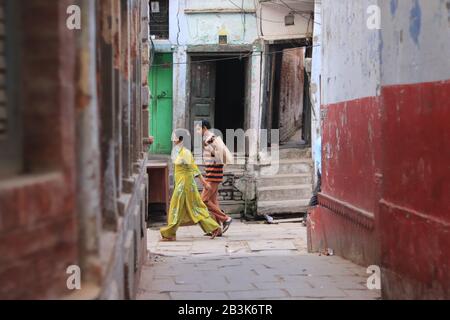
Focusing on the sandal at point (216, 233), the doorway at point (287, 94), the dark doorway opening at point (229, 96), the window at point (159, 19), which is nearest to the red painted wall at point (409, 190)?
the sandal at point (216, 233)

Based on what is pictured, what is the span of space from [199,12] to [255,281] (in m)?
11.4

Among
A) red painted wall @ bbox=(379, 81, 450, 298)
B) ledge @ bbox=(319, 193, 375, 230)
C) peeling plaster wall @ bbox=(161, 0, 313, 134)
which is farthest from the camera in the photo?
peeling plaster wall @ bbox=(161, 0, 313, 134)

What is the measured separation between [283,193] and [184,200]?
4670mm

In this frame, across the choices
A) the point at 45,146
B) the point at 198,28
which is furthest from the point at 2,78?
the point at 198,28

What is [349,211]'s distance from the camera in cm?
708

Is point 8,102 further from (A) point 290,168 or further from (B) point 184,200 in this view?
(A) point 290,168

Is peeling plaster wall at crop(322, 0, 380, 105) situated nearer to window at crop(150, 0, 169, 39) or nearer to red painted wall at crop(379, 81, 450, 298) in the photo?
red painted wall at crop(379, 81, 450, 298)

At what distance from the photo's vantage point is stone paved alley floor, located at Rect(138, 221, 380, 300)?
→ 5.44m

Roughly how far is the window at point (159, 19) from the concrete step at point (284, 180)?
470 centimetres

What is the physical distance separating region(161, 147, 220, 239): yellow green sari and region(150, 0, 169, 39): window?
689 cm

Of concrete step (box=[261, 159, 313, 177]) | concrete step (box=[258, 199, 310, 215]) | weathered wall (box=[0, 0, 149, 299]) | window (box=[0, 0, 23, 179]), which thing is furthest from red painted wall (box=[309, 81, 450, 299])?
concrete step (box=[261, 159, 313, 177])

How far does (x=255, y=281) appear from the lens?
236 inches

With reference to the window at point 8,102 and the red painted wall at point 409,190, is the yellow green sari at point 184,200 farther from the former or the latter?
the window at point 8,102

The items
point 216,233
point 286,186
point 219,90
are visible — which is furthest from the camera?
point 219,90
